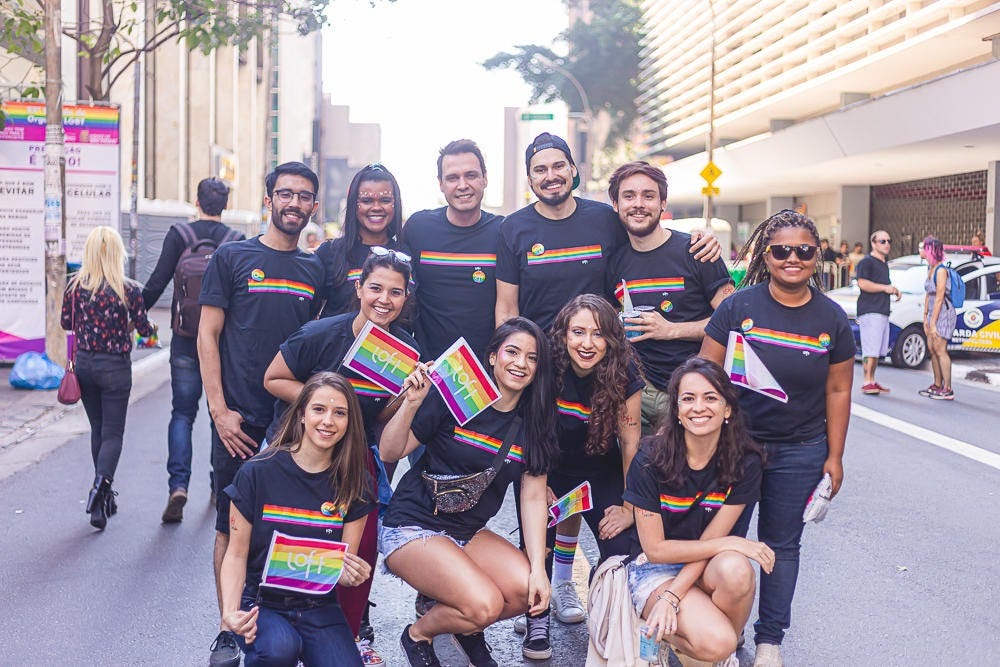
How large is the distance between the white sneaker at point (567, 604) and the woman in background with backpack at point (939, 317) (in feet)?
28.8

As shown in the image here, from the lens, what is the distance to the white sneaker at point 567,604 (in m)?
5.11

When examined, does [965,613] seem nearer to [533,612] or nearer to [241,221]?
[533,612]

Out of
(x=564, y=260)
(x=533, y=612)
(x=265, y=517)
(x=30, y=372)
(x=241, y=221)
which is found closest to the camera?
(x=265, y=517)

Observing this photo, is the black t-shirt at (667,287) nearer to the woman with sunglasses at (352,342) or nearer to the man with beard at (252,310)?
the woman with sunglasses at (352,342)

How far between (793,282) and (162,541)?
400 cm

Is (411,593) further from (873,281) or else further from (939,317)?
(873,281)

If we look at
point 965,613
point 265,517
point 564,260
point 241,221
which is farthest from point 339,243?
point 241,221

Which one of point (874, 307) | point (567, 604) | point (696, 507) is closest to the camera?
point (696, 507)

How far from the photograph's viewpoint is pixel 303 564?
400cm

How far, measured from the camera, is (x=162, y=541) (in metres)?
6.41

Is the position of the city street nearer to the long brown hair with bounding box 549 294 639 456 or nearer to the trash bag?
the long brown hair with bounding box 549 294 639 456

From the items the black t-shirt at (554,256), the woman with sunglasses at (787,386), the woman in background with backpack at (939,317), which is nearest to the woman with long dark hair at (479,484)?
the black t-shirt at (554,256)

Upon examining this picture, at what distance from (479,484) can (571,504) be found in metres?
0.50

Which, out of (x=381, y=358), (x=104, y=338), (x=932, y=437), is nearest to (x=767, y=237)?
(x=381, y=358)
